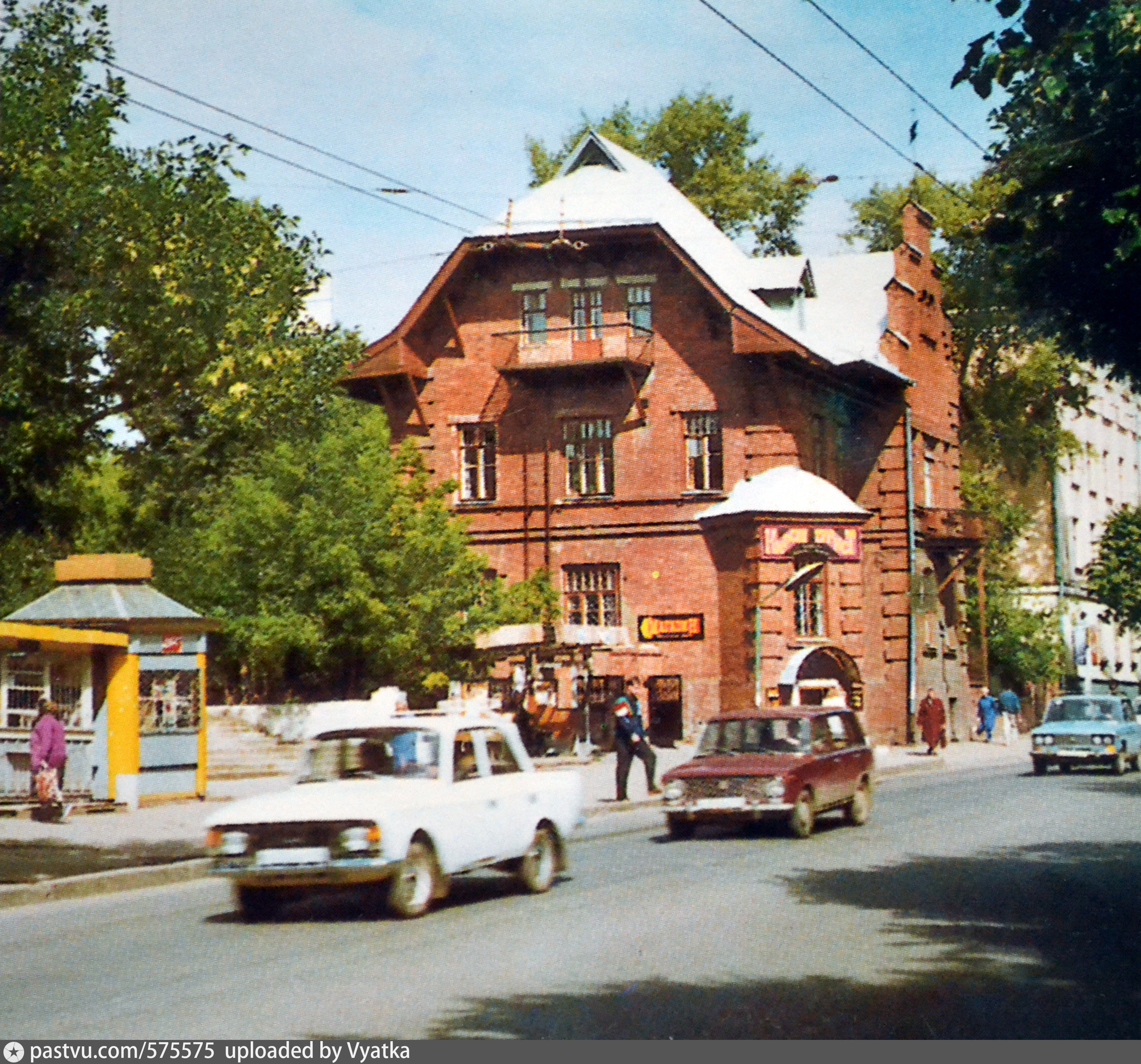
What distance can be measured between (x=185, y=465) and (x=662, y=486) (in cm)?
1833

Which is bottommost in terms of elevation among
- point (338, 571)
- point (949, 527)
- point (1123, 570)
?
point (338, 571)

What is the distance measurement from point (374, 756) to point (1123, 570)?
182 ft

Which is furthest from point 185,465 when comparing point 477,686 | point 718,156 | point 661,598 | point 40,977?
point 718,156

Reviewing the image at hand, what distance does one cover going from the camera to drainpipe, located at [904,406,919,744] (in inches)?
2014

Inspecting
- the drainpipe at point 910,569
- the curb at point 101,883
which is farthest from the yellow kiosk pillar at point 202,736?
the drainpipe at point 910,569

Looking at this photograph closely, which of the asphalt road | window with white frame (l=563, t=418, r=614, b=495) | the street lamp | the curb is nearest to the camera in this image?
the asphalt road

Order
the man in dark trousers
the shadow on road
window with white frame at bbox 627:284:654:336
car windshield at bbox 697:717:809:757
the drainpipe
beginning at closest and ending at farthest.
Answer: the shadow on road
car windshield at bbox 697:717:809:757
the man in dark trousers
window with white frame at bbox 627:284:654:336
the drainpipe

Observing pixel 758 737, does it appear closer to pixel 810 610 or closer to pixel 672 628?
pixel 672 628

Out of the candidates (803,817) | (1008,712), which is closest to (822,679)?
(1008,712)

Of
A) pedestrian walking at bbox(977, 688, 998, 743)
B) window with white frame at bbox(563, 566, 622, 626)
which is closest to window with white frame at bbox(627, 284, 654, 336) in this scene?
window with white frame at bbox(563, 566, 622, 626)

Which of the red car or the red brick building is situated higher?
the red brick building

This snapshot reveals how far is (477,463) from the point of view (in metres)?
51.0

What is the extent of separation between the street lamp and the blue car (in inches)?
227

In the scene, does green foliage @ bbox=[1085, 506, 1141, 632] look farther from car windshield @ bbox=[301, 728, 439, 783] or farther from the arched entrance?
car windshield @ bbox=[301, 728, 439, 783]
